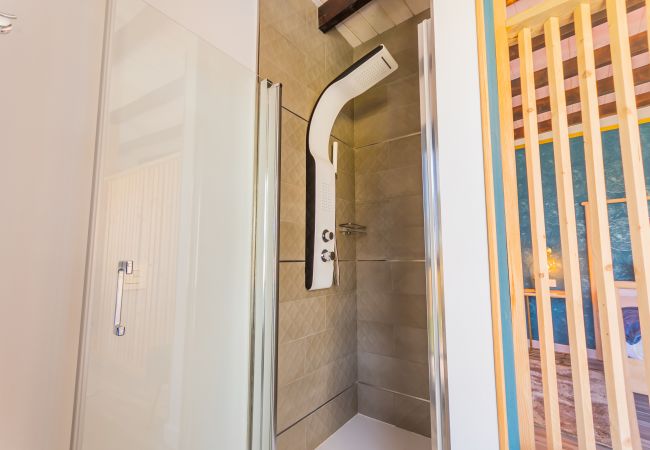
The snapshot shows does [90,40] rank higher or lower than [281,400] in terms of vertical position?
higher

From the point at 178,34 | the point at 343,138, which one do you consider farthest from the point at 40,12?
the point at 343,138

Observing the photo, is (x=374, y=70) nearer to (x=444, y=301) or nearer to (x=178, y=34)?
(x=178, y=34)

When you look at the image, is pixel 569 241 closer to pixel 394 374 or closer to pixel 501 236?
pixel 501 236

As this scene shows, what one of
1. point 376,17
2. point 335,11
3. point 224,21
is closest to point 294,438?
point 224,21

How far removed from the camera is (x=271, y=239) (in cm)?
137

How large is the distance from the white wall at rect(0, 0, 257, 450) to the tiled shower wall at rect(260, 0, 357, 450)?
82cm

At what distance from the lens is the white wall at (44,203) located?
75 cm

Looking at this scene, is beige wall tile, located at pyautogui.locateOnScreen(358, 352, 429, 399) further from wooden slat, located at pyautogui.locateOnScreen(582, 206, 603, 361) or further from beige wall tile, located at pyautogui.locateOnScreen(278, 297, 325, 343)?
wooden slat, located at pyautogui.locateOnScreen(582, 206, 603, 361)

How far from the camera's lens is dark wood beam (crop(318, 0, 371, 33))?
1.79m

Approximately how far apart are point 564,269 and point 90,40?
1702 millimetres

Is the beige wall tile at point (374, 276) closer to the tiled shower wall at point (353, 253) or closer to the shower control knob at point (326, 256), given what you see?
the tiled shower wall at point (353, 253)

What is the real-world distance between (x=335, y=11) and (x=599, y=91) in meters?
1.56

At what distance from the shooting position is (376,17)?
6.69 ft

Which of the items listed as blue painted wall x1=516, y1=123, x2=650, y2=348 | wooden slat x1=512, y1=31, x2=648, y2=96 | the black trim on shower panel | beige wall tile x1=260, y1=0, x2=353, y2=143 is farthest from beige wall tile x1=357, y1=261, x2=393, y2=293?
wooden slat x1=512, y1=31, x2=648, y2=96
